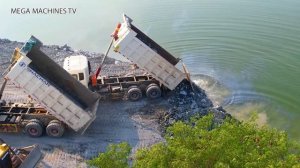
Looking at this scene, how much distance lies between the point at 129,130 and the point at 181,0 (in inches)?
695

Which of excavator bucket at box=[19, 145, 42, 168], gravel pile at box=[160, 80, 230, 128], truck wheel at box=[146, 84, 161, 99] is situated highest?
excavator bucket at box=[19, 145, 42, 168]

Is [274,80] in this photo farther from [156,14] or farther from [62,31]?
[62,31]

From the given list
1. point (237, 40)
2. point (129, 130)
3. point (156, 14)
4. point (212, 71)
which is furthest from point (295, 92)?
point (156, 14)

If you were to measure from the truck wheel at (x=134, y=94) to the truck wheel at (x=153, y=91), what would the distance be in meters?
0.39

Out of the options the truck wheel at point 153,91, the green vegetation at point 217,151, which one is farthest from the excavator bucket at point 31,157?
the truck wheel at point 153,91

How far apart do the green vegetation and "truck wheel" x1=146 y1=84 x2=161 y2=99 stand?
30.1 ft

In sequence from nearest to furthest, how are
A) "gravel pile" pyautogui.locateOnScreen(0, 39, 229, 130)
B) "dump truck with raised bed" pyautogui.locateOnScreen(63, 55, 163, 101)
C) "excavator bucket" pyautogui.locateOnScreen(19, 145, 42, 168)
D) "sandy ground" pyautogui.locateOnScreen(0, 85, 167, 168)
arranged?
1. "excavator bucket" pyautogui.locateOnScreen(19, 145, 42, 168)
2. "sandy ground" pyautogui.locateOnScreen(0, 85, 167, 168)
3. "gravel pile" pyautogui.locateOnScreen(0, 39, 229, 130)
4. "dump truck with raised bed" pyautogui.locateOnScreen(63, 55, 163, 101)

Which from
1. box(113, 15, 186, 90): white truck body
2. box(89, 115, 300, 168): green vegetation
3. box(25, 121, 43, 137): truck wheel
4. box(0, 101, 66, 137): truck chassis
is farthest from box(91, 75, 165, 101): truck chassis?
box(89, 115, 300, 168): green vegetation

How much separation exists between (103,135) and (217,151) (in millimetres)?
8479

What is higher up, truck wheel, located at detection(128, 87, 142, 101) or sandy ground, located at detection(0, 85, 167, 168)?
truck wheel, located at detection(128, 87, 142, 101)

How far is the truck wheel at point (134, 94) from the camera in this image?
20.4 m

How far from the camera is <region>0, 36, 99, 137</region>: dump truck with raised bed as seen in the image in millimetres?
17141

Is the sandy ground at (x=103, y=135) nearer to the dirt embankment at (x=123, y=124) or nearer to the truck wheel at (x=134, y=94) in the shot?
the dirt embankment at (x=123, y=124)

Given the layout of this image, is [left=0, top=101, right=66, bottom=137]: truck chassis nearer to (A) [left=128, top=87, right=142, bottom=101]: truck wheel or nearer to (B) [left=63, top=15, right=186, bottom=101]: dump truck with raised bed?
(B) [left=63, top=15, right=186, bottom=101]: dump truck with raised bed
